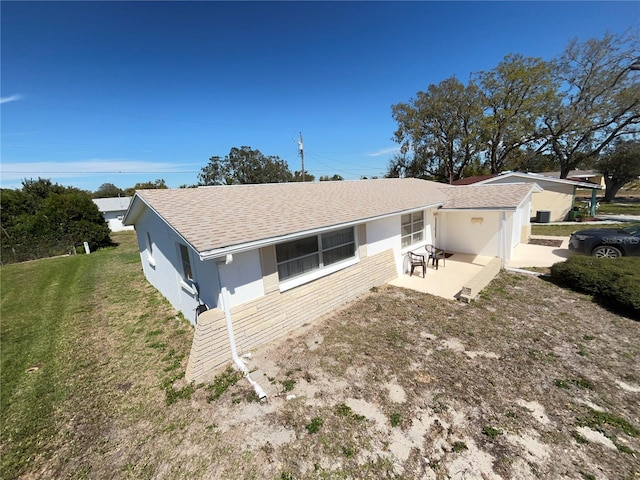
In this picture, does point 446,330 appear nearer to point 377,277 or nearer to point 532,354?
point 532,354

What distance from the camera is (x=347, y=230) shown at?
26.0 feet

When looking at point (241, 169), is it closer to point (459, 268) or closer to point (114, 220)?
point (114, 220)

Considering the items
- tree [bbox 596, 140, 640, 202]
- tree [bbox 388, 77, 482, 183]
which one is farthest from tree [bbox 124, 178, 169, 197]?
tree [bbox 596, 140, 640, 202]

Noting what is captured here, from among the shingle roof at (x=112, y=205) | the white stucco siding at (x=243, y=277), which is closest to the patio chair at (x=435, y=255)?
the white stucco siding at (x=243, y=277)

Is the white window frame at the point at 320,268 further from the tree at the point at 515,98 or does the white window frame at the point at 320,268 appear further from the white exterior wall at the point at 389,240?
the tree at the point at 515,98

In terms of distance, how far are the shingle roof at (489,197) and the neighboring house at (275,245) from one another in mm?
89

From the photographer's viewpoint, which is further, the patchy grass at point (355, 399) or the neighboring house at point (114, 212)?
the neighboring house at point (114, 212)

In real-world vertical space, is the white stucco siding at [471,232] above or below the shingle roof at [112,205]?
below

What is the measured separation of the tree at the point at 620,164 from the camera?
99.7 ft

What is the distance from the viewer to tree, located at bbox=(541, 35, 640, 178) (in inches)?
898

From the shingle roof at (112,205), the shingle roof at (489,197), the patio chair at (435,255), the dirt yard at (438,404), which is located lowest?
the dirt yard at (438,404)

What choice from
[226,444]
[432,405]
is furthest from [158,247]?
[432,405]

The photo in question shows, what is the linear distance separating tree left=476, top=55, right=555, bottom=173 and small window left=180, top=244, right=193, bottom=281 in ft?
101

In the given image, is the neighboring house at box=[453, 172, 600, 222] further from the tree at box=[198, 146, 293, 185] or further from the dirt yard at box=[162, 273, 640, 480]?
the tree at box=[198, 146, 293, 185]
